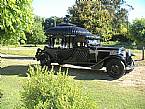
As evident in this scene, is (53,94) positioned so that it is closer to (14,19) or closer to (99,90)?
(14,19)

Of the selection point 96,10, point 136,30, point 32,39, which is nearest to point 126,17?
point 32,39

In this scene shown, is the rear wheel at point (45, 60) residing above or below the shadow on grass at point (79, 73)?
above

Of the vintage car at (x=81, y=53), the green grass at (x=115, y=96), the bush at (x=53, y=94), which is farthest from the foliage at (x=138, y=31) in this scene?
the bush at (x=53, y=94)

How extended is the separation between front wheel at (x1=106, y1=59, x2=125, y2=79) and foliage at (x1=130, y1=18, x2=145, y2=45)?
1304 centimetres

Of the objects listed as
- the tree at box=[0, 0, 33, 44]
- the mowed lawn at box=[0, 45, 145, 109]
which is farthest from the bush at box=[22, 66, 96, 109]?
the mowed lawn at box=[0, 45, 145, 109]

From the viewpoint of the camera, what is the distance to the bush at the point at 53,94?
15.4 ft

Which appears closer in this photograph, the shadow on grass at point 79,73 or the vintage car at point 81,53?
the shadow on grass at point 79,73

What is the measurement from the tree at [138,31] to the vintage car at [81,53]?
1130 cm

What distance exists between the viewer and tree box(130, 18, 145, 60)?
94.4ft

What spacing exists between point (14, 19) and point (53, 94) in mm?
2902

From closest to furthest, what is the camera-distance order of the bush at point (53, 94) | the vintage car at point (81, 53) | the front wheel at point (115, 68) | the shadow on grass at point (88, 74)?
the bush at point (53, 94)
the shadow on grass at point (88, 74)
the front wheel at point (115, 68)
the vintage car at point (81, 53)

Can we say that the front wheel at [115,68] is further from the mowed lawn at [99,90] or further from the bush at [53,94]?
the bush at [53,94]

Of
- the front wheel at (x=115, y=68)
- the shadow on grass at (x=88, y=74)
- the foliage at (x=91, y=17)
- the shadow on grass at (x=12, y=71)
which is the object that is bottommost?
the shadow on grass at (x=88, y=74)

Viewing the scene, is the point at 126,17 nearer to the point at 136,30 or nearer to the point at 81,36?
the point at 136,30
